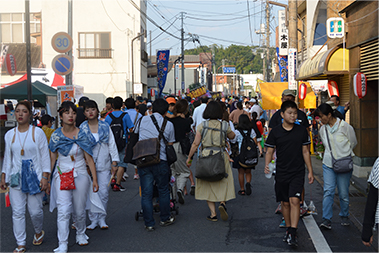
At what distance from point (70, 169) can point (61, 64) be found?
8367 millimetres

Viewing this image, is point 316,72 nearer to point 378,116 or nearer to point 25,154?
point 378,116

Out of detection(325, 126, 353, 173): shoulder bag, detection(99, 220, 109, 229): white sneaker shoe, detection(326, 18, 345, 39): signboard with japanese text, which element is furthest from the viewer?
detection(326, 18, 345, 39): signboard with japanese text

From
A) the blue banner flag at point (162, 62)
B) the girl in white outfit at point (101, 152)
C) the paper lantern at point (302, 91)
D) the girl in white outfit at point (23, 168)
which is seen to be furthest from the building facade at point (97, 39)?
the girl in white outfit at point (23, 168)

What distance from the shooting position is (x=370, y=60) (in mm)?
10078

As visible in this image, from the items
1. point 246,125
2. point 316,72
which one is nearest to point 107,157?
point 246,125

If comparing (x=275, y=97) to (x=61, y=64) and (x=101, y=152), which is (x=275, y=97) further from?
(x=101, y=152)

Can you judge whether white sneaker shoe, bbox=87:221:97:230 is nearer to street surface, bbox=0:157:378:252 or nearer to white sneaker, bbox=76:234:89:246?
street surface, bbox=0:157:378:252

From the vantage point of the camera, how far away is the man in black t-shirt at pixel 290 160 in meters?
5.36

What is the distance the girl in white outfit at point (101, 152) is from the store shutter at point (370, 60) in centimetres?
678

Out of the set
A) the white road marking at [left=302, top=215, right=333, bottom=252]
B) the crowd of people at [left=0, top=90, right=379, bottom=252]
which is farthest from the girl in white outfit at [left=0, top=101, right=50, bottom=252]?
the white road marking at [left=302, top=215, right=333, bottom=252]

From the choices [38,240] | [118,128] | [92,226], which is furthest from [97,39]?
[38,240]

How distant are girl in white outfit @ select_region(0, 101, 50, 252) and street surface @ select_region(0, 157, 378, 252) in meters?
0.49

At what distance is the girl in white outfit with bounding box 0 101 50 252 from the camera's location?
5.23 metres

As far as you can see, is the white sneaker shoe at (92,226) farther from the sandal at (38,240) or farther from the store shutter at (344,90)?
the store shutter at (344,90)
